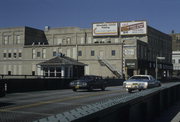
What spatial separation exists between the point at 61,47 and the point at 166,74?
3883 centimetres

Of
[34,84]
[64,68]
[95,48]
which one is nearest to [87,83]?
[34,84]


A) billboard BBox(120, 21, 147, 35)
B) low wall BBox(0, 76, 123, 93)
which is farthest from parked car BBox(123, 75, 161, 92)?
billboard BBox(120, 21, 147, 35)

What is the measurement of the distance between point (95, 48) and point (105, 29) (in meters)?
12.3

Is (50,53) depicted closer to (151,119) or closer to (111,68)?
(111,68)

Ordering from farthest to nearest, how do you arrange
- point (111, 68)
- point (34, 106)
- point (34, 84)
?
1. point (111, 68)
2. point (34, 84)
3. point (34, 106)

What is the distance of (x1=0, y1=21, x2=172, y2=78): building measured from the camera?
70044mm

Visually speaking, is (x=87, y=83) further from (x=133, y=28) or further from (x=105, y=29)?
(x=105, y=29)

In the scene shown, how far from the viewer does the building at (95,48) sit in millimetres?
70044

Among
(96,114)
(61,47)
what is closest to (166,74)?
(61,47)

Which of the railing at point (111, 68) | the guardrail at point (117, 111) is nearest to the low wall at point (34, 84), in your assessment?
the guardrail at point (117, 111)

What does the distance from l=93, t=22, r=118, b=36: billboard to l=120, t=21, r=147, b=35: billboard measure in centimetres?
190

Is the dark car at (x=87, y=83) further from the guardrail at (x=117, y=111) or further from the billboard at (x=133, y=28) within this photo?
the billboard at (x=133, y=28)

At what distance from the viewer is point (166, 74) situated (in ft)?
318

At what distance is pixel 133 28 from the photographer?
79812mm
